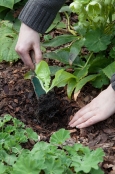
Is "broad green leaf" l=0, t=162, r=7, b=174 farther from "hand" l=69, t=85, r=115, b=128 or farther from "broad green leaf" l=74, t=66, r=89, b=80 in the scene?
"broad green leaf" l=74, t=66, r=89, b=80

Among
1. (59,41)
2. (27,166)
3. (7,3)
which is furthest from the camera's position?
(7,3)

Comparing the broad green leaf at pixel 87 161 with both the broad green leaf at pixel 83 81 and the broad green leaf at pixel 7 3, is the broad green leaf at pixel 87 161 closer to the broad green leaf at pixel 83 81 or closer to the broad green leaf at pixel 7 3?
the broad green leaf at pixel 83 81

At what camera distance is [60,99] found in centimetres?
231

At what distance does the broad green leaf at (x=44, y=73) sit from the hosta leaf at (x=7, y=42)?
0.47 meters

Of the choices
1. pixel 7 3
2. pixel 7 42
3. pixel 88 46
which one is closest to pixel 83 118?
pixel 88 46

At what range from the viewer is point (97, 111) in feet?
6.69

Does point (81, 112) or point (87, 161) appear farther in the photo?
point (81, 112)

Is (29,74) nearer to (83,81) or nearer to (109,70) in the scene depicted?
(83,81)

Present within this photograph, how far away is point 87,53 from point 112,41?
0.20m

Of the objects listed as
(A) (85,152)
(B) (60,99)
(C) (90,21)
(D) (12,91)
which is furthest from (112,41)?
(A) (85,152)

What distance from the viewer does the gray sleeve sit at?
7.00ft

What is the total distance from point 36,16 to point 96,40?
1.08 ft

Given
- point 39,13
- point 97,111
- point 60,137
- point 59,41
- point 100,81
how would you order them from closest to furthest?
point 60,137
point 97,111
point 39,13
point 100,81
point 59,41

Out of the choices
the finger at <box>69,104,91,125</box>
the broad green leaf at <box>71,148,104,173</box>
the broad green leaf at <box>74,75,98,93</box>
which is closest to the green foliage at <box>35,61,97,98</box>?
the broad green leaf at <box>74,75,98,93</box>
